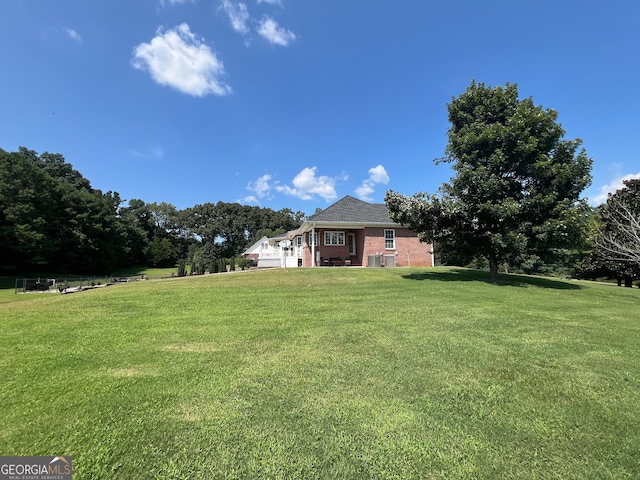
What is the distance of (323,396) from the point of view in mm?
3496

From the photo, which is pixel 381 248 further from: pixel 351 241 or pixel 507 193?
pixel 507 193

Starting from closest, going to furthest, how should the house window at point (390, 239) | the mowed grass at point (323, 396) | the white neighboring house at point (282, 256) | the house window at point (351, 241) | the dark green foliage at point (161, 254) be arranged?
the mowed grass at point (323, 396) < the house window at point (390, 239) < the house window at point (351, 241) < the white neighboring house at point (282, 256) < the dark green foliage at point (161, 254)

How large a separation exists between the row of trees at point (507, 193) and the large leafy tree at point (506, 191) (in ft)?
0.13

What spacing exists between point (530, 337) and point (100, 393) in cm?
688

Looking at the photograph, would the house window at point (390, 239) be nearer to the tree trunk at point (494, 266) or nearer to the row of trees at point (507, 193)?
the row of trees at point (507, 193)

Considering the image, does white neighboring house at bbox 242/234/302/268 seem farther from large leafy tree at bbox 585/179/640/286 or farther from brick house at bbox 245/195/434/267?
large leafy tree at bbox 585/179/640/286

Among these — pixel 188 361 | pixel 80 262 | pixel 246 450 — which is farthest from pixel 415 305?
pixel 80 262

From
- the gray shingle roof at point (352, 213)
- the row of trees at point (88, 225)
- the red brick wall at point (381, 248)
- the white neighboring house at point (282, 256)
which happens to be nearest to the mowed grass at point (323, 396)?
the red brick wall at point (381, 248)

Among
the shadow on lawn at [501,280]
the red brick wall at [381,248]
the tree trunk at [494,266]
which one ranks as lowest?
the shadow on lawn at [501,280]

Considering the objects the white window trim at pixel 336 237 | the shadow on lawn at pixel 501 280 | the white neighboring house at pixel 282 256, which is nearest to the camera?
the shadow on lawn at pixel 501 280

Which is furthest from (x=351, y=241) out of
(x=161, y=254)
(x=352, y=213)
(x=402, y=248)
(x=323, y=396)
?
(x=161, y=254)

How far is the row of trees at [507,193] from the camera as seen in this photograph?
13555 mm

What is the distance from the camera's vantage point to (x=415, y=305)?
870 centimetres

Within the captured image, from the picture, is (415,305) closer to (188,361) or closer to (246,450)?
(188,361)
